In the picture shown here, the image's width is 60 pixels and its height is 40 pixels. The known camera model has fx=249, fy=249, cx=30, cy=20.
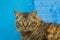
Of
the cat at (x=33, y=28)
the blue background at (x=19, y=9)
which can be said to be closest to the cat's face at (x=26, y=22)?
the cat at (x=33, y=28)

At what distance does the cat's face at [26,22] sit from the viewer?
6.51ft

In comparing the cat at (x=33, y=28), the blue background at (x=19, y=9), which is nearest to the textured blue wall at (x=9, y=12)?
the blue background at (x=19, y=9)

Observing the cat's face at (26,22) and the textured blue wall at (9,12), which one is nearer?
the cat's face at (26,22)

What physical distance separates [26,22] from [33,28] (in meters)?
0.09

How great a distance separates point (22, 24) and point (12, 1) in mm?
446

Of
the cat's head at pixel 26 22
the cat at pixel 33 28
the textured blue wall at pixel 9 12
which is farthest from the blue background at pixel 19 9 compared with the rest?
the cat's head at pixel 26 22

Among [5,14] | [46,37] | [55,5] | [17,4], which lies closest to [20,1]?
[17,4]

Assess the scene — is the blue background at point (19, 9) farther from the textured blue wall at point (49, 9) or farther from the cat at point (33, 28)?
the cat at point (33, 28)

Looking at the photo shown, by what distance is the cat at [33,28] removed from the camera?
200 centimetres

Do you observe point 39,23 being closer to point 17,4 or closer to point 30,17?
point 30,17

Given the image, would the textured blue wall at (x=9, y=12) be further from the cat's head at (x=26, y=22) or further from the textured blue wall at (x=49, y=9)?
the cat's head at (x=26, y=22)

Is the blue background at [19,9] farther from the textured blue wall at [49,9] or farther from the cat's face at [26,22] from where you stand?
the cat's face at [26,22]

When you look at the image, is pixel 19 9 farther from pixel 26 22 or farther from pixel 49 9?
pixel 26 22

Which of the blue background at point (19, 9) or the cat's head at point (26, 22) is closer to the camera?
the cat's head at point (26, 22)
